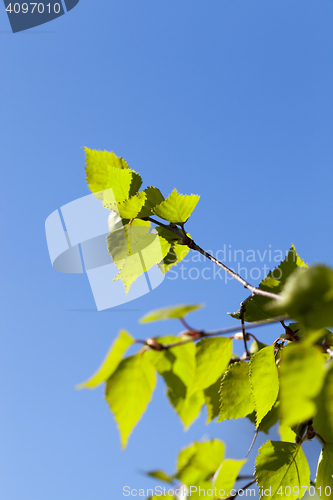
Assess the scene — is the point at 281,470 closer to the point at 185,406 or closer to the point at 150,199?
the point at 185,406

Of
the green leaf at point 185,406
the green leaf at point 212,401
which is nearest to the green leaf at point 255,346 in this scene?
the green leaf at point 212,401

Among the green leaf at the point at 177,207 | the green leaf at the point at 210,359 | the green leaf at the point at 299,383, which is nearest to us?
the green leaf at the point at 299,383

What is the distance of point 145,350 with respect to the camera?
217mm

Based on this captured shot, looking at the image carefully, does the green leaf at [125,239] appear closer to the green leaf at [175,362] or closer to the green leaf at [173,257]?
the green leaf at [173,257]

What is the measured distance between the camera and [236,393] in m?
0.30

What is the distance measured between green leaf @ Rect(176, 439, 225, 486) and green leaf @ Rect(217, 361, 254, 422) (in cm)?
2

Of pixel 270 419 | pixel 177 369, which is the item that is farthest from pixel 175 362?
pixel 270 419

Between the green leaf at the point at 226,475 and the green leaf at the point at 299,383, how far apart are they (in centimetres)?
19

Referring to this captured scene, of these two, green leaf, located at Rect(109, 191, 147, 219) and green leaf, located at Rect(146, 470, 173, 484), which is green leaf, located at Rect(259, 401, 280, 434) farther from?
green leaf, located at Rect(109, 191, 147, 219)

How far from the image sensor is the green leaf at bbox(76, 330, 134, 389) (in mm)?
195

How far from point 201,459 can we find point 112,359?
0.15 metres

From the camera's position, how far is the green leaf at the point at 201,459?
276 mm

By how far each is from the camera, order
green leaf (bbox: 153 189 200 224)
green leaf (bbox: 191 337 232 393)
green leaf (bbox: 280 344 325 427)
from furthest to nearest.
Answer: green leaf (bbox: 153 189 200 224) < green leaf (bbox: 191 337 232 393) < green leaf (bbox: 280 344 325 427)

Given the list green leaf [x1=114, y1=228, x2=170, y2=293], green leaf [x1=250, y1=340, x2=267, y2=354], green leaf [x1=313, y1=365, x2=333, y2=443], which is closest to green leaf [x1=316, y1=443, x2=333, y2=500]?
green leaf [x1=313, y1=365, x2=333, y2=443]
